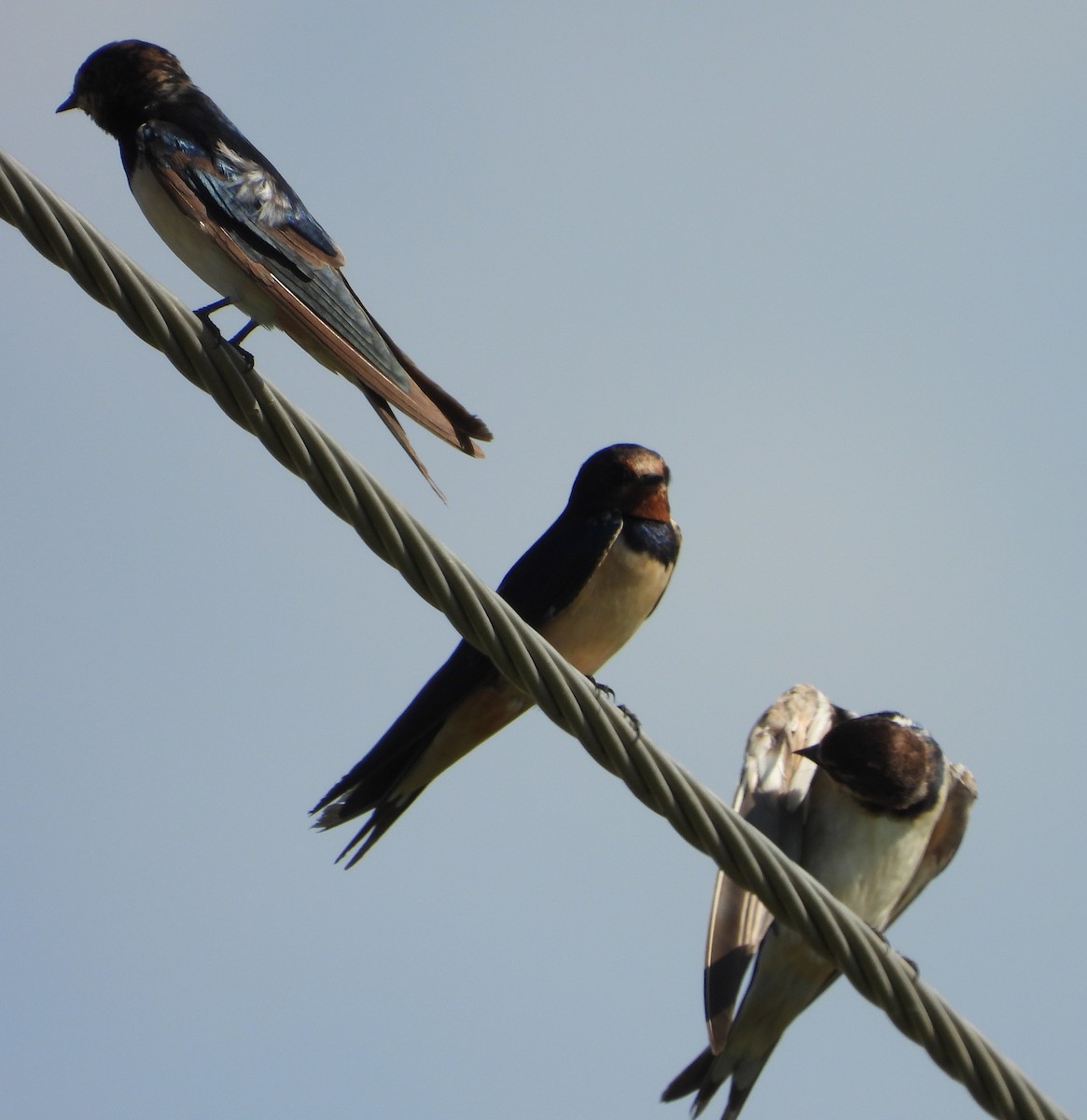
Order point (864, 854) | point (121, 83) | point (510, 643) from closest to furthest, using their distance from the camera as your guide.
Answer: point (510, 643) < point (121, 83) < point (864, 854)

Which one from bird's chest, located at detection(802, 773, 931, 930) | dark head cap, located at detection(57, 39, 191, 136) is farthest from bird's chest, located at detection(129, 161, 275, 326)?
bird's chest, located at detection(802, 773, 931, 930)

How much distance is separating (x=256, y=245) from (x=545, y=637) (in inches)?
51.7

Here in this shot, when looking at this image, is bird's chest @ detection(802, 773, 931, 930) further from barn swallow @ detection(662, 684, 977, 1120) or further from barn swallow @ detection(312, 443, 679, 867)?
barn swallow @ detection(312, 443, 679, 867)

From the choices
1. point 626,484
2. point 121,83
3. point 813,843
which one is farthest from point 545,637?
point 121,83

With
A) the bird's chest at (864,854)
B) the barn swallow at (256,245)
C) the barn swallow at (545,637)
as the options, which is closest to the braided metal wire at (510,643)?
the barn swallow at (256,245)

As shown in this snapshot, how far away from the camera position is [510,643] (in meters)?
2.71

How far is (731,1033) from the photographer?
5008 mm

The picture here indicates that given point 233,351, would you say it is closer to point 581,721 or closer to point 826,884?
point 581,721

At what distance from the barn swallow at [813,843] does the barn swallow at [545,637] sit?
2.63ft

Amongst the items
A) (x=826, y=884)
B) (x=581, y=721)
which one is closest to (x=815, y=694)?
(x=826, y=884)

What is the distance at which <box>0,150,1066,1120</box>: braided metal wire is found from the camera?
2543 mm

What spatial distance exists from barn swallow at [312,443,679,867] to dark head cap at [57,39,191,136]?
159 cm

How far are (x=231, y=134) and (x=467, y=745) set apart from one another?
1.71 m

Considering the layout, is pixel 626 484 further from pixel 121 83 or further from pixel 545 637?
pixel 121 83
